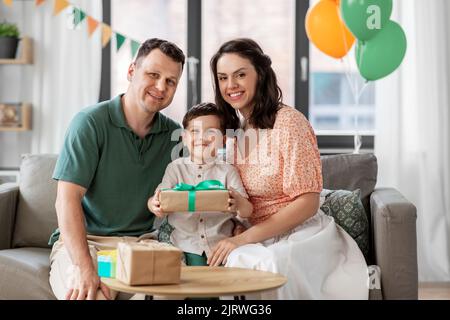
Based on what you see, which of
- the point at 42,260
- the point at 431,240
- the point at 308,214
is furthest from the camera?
the point at 431,240

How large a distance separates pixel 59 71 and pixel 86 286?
8.56 ft

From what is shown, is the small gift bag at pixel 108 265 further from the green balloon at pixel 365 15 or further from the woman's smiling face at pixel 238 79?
the green balloon at pixel 365 15

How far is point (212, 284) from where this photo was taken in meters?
1.91

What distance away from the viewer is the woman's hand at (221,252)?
7.69 feet

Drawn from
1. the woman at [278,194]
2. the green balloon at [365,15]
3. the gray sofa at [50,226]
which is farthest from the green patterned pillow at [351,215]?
the green balloon at [365,15]

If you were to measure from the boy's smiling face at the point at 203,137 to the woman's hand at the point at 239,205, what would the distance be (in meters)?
0.18

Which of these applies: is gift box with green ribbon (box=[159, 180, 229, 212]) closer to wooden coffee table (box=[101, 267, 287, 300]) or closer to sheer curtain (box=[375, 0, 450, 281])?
wooden coffee table (box=[101, 267, 287, 300])

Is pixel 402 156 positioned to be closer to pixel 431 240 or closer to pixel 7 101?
pixel 431 240

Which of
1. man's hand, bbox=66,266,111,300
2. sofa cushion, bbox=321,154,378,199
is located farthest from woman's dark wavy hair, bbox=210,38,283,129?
man's hand, bbox=66,266,111,300

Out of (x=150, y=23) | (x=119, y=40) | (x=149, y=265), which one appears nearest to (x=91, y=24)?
(x=119, y=40)

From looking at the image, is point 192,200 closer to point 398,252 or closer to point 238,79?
point 238,79

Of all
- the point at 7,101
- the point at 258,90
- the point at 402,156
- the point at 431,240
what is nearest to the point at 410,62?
the point at 402,156

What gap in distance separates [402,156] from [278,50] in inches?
40.7
